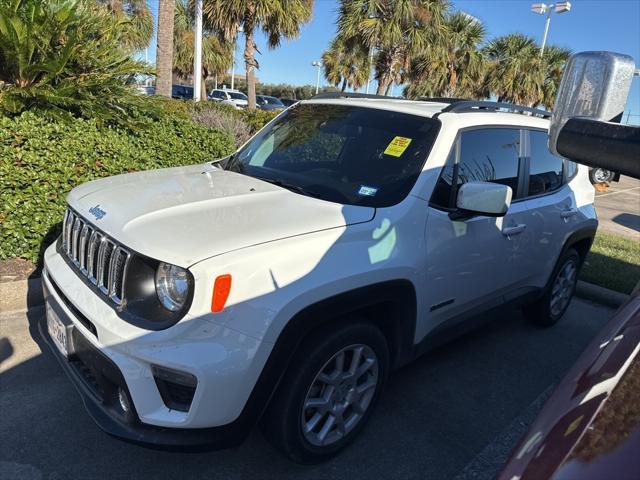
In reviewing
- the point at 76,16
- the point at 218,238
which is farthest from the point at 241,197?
the point at 76,16

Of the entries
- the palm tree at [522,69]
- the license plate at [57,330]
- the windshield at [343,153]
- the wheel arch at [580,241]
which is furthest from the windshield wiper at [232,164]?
the palm tree at [522,69]

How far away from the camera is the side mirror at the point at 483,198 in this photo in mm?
2738

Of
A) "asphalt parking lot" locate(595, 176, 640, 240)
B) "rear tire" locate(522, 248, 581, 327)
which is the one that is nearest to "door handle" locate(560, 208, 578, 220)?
"rear tire" locate(522, 248, 581, 327)

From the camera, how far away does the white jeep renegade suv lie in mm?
2061

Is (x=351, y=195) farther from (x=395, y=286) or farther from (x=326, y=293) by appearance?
(x=326, y=293)

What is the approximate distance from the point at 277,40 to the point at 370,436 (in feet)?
52.8

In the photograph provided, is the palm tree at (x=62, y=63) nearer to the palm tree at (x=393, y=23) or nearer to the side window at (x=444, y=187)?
the side window at (x=444, y=187)

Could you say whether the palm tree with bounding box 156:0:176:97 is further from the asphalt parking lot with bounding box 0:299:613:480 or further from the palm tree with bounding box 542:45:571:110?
the palm tree with bounding box 542:45:571:110

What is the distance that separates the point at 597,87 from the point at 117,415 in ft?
6.96

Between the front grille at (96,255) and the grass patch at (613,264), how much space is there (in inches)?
207

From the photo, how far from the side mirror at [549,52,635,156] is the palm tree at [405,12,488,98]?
2140 centimetres

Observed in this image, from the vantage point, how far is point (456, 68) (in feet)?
77.9

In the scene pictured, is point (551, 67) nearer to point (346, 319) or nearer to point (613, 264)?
point (613, 264)

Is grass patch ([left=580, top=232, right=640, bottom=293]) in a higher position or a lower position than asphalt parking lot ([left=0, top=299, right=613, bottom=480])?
higher
